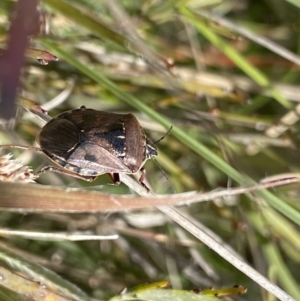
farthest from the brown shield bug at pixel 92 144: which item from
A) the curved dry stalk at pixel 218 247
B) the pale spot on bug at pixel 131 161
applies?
the curved dry stalk at pixel 218 247

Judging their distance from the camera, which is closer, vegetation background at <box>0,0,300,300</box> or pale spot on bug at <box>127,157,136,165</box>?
pale spot on bug at <box>127,157,136,165</box>

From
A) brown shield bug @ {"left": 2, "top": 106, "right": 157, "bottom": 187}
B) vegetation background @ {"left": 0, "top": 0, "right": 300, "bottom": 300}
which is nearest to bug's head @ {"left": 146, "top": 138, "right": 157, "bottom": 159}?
brown shield bug @ {"left": 2, "top": 106, "right": 157, "bottom": 187}

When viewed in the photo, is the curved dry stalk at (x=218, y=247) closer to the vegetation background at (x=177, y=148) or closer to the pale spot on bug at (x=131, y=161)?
the pale spot on bug at (x=131, y=161)

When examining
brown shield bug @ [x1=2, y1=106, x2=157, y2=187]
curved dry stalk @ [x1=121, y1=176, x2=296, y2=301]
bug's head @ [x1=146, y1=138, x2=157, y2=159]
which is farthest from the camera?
bug's head @ [x1=146, y1=138, x2=157, y2=159]

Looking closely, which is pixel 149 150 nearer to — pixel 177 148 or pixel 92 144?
pixel 92 144

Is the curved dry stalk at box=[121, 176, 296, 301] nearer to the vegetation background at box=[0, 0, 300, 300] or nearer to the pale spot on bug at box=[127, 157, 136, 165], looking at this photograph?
the pale spot on bug at box=[127, 157, 136, 165]

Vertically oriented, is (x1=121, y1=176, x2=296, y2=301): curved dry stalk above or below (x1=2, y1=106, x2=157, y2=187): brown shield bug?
below

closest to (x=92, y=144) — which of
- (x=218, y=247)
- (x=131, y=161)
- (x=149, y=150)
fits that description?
(x=131, y=161)
